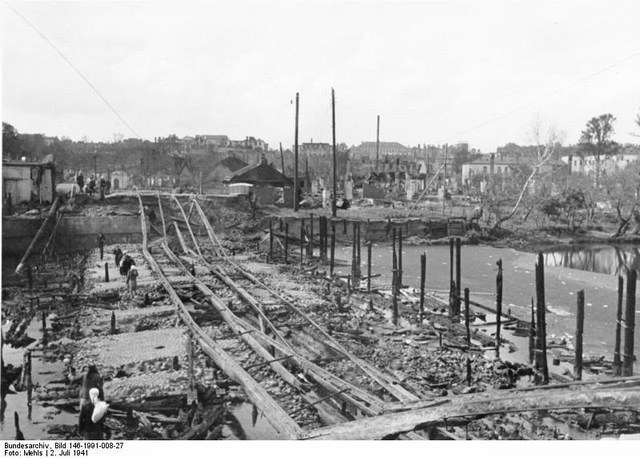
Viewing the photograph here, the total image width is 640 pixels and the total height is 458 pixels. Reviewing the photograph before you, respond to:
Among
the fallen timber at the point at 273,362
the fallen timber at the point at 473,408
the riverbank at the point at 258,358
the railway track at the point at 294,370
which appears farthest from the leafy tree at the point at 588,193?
the fallen timber at the point at 473,408

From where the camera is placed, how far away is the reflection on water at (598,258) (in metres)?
33.7

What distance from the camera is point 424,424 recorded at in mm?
6383

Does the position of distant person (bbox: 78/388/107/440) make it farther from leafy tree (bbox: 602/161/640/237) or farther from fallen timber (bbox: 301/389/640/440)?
leafy tree (bbox: 602/161/640/237)

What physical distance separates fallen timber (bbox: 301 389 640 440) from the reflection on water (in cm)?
2745

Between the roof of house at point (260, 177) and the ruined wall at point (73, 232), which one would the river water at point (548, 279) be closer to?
the ruined wall at point (73, 232)

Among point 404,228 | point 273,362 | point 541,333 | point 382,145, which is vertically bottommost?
point 273,362

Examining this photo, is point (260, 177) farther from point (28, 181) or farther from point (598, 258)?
point (598, 258)

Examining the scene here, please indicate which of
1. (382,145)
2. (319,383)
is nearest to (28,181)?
(319,383)

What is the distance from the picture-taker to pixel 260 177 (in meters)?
54.1

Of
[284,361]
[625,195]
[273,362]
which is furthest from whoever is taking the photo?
[625,195]

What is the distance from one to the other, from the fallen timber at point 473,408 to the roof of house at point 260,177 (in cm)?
4708

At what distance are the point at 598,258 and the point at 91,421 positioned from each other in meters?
35.7

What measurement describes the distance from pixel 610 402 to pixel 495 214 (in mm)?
46995

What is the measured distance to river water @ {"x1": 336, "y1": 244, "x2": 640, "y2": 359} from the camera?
62.1ft
